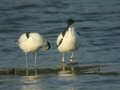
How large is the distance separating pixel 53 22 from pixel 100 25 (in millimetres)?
2099

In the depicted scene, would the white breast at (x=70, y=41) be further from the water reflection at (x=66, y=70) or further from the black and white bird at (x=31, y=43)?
the water reflection at (x=66, y=70)

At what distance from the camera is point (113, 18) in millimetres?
20375

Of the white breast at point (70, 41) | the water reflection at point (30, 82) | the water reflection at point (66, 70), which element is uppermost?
the white breast at point (70, 41)

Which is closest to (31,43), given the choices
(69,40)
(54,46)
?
(69,40)

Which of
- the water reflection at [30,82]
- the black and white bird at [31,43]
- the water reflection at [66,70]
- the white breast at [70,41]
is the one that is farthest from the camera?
the black and white bird at [31,43]

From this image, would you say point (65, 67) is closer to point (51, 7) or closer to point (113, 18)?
point (113, 18)

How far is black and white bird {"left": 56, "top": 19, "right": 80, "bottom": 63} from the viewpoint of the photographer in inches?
527

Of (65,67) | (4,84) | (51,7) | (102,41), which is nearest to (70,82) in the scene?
(4,84)

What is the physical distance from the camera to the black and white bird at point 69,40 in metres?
13.4

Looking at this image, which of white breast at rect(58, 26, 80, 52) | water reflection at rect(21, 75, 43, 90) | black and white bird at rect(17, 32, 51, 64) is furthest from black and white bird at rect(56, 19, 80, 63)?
water reflection at rect(21, 75, 43, 90)

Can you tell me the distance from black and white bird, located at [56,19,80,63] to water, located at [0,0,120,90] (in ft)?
1.17

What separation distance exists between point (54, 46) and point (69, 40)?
1957mm

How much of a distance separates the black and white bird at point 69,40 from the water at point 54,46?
0.36 meters

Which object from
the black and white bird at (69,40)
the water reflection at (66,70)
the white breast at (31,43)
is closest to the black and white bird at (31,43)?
the white breast at (31,43)
